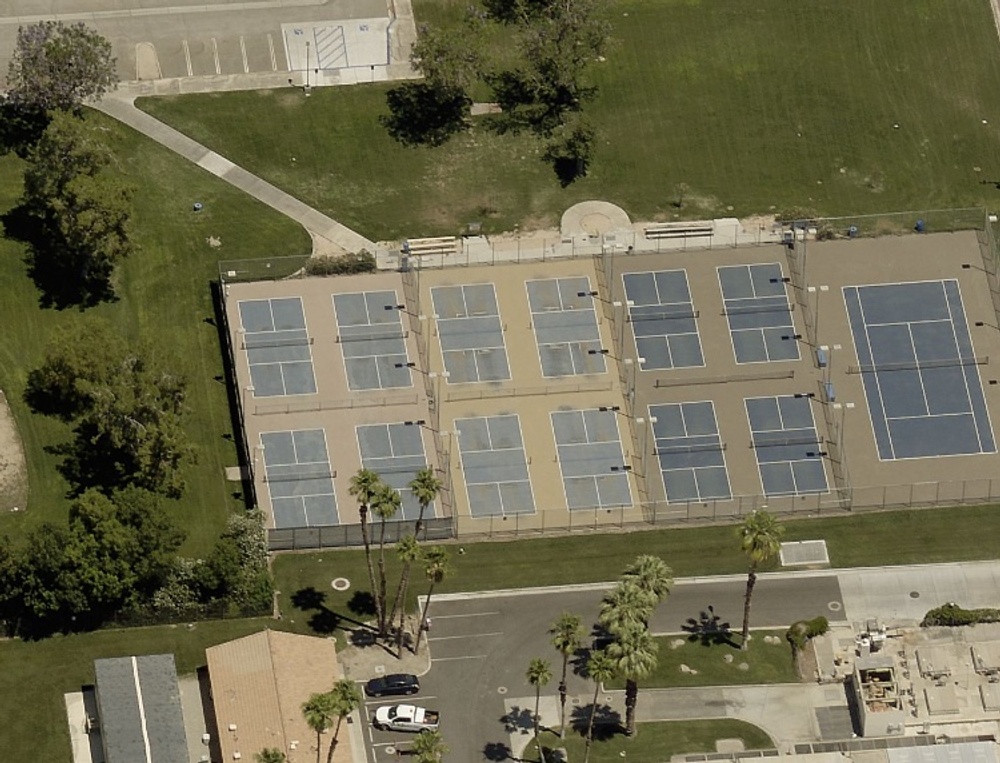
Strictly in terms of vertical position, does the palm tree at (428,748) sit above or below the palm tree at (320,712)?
below

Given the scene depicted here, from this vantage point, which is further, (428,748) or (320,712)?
(428,748)

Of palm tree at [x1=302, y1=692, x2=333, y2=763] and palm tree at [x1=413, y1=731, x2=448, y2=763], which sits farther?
palm tree at [x1=413, y1=731, x2=448, y2=763]

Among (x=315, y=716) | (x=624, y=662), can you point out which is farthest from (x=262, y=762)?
(x=624, y=662)

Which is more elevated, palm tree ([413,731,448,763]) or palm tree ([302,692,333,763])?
palm tree ([302,692,333,763])

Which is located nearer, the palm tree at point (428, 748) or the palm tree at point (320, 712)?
the palm tree at point (320, 712)

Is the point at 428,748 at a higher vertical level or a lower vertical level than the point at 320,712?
lower

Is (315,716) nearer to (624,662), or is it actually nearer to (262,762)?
(262,762)
